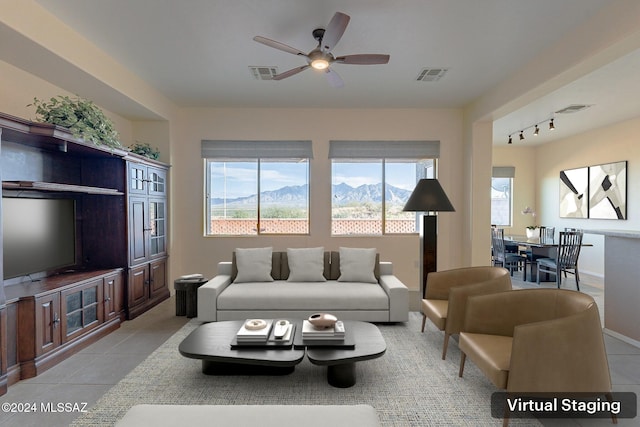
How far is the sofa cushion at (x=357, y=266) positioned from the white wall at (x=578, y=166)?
507 cm

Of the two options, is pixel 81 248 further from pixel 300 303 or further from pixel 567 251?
pixel 567 251

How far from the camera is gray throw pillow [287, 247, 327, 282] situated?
13.6ft

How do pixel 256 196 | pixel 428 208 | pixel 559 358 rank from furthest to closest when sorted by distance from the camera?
pixel 256 196
pixel 428 208
pixel 559 358

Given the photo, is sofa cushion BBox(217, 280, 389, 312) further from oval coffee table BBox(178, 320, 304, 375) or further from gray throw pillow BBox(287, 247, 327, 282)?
oval coffee table BBox(178, 320, 304, 375)

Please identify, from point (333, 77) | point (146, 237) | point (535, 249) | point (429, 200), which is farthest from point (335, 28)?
point (535, 249)

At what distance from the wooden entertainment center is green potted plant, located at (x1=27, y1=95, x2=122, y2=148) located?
0.10 metres

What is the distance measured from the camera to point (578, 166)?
680 centimetres

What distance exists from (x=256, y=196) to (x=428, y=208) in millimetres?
2986

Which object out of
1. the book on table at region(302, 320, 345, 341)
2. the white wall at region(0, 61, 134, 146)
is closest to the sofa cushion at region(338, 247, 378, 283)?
the book on table at region(302, 320, 345, 341)

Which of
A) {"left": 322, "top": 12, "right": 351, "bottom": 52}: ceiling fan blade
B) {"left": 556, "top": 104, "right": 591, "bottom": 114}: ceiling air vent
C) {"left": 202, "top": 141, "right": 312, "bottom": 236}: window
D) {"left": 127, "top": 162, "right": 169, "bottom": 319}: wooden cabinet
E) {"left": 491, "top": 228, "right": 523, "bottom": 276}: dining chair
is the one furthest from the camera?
{"left": 491, "top": 228, "right": 523, "bottom": 276}: dining chair

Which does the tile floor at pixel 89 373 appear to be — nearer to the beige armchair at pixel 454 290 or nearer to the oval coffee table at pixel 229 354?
the oval coffee table at pixel 229 354

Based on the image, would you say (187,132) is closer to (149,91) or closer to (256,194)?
(149,91)

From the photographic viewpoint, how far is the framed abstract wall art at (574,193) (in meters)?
6.64

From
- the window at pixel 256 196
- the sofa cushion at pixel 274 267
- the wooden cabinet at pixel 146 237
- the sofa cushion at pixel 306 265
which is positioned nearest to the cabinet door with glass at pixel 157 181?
the wooden cabinet at pixel 146 237
